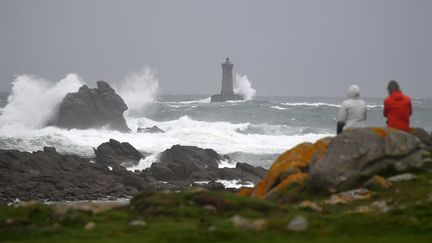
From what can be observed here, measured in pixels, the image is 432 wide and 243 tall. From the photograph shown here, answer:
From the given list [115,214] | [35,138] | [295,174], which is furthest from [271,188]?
[35,138]

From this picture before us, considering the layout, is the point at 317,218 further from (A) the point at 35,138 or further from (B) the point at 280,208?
(A) the point at 35,138

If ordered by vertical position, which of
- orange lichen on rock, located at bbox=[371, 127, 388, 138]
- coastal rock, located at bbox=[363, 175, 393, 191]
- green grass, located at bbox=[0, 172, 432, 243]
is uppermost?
orange lichen on rock, located at bbox=[371, 127, 388, 138]

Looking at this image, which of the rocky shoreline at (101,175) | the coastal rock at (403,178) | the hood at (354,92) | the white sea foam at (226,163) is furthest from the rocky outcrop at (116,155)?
the coastal rock at (403,178)

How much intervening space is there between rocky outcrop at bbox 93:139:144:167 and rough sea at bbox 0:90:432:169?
83cm

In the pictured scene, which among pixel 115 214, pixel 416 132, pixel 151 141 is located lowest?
pixel 151 141

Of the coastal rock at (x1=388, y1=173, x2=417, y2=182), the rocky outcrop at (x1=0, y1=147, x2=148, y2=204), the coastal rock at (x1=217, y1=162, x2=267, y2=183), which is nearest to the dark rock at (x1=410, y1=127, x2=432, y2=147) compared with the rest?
the coastal rock at (x1=388, y1=173, x2=417, y2=182)

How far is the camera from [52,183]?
100 feet

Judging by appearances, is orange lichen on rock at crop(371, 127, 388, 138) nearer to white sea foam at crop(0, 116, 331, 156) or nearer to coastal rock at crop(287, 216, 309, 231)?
coastal rock at crop(287, 216, 309, 231)

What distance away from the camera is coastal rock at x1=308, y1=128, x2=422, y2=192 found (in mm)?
12461

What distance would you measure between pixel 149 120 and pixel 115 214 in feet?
247

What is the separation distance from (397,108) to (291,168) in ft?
8.71

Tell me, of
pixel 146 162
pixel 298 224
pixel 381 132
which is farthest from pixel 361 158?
pixel 146 162

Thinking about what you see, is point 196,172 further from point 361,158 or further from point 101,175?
point 361,158

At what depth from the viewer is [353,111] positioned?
1406cm
